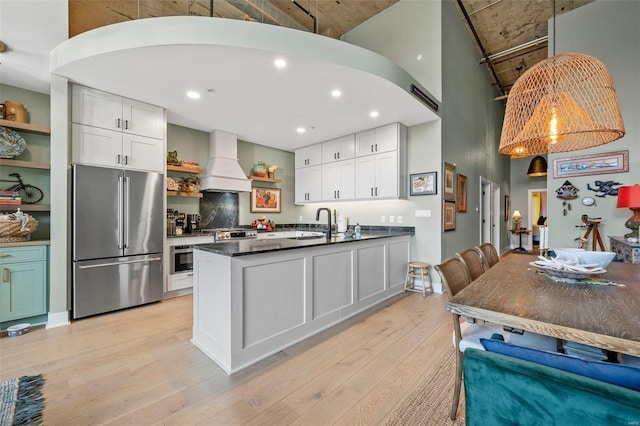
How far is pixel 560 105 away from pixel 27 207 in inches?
198

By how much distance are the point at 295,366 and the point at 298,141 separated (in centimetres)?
416

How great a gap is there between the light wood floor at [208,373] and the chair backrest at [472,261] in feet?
2.45

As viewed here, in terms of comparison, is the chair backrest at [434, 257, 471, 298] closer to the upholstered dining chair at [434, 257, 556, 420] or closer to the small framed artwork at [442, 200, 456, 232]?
the upholstered dining chair at [434, 257, 556, 420]

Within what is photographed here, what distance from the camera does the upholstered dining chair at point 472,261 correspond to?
213 cm

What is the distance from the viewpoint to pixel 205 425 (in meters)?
1.52

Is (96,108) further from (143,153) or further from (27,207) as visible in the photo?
(27,207)

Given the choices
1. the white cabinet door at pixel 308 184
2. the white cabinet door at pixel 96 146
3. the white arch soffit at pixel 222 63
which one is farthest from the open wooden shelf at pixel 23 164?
the white cabinet door at pixel 308 184

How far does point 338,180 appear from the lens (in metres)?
5.03

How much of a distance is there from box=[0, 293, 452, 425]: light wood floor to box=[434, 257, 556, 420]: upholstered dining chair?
17.7 inches

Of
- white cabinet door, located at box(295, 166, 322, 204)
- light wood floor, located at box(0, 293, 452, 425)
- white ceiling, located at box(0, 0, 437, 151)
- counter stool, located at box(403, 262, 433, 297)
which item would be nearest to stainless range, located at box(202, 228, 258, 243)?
white cabinet door, located at box(295, 166, 322, 204)

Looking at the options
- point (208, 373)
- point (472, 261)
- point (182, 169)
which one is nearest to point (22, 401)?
point (208, 373)

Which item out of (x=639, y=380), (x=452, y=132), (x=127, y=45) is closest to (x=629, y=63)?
(x=452, y=132)

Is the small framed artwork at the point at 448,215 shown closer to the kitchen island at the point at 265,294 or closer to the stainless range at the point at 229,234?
the kitchen island at the point at 265,294

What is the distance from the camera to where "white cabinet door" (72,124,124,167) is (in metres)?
3.03
